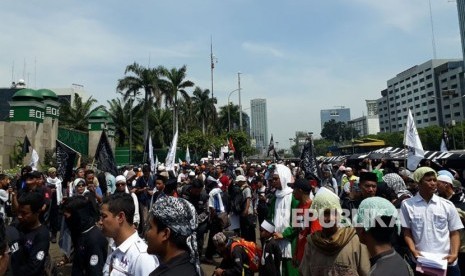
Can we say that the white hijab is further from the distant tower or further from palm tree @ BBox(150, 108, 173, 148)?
the distant tower

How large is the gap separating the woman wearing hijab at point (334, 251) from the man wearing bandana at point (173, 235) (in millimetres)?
1222

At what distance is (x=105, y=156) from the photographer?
8812 mm

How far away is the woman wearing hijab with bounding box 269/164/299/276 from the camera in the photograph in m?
4.49

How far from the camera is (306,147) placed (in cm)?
879

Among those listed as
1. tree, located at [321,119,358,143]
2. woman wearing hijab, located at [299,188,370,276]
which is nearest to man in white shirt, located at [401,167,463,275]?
woman wearing hijab, located at [299,188,370,276]

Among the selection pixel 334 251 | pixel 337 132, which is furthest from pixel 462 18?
pixel 334 251

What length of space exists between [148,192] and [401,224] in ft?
17.4

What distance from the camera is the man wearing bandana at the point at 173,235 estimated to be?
7.04 ft

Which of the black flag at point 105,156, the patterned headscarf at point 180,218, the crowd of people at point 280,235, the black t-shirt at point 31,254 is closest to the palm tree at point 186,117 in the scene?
the black flag at point 105,156

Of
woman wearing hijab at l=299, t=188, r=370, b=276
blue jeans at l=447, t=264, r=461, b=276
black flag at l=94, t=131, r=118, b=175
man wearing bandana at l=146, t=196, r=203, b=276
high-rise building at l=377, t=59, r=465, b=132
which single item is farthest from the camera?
high-rise building at l=377, t=59, r=465, b=132

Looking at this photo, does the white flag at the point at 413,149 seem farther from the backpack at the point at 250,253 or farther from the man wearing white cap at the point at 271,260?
the backpack at the point at 250,253

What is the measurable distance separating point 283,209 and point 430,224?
62.9 inches

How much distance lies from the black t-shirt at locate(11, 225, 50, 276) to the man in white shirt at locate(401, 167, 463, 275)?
350 cm

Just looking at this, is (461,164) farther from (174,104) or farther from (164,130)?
(164,130)
